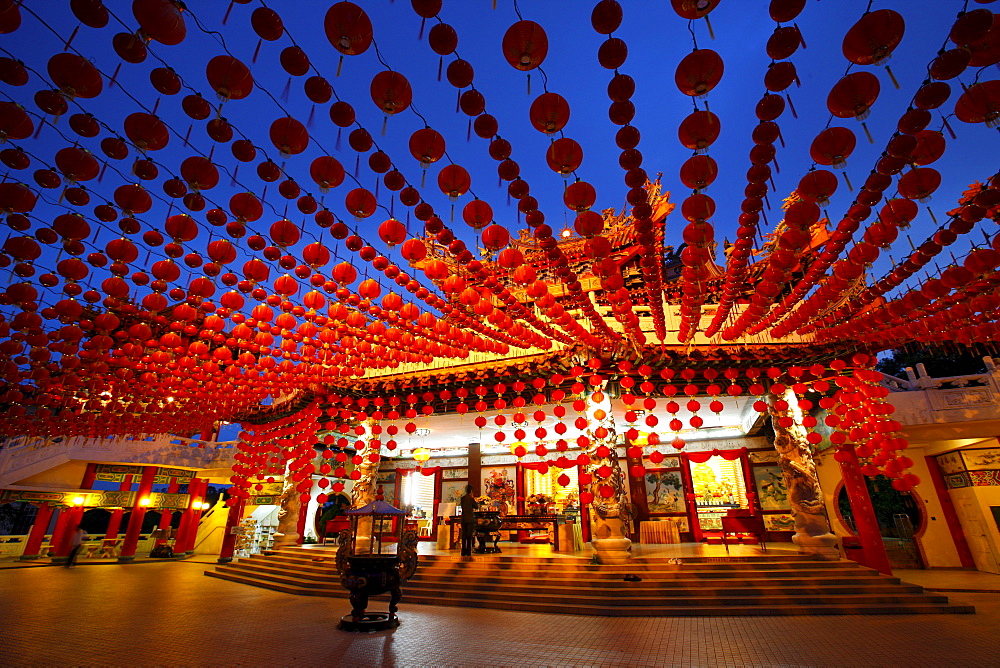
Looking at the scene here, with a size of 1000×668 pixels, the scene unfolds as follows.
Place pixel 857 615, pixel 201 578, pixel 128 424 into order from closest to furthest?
pixel 857 615
pixel 201 578
pixel 128 424

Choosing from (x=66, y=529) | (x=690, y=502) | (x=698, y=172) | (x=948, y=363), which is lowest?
(x=66, y=529)

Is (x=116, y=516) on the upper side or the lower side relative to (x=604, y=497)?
lower

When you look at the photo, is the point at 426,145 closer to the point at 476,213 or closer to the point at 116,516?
the point at 476,213

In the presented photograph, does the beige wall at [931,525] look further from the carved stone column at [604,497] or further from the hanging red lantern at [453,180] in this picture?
the hanging red lantern at [453,180]

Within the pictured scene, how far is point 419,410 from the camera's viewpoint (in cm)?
1176

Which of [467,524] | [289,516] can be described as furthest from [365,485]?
[467,524]

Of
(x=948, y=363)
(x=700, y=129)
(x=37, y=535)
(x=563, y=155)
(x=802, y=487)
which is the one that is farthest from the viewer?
(x=948, y=363)

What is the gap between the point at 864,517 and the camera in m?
9.02

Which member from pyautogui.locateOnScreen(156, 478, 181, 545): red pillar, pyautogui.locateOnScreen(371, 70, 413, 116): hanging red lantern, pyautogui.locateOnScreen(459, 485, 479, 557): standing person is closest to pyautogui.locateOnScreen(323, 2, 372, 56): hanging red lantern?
pyautogui.locateOnScreen(371, 70, 413, 116): hanging red lantern

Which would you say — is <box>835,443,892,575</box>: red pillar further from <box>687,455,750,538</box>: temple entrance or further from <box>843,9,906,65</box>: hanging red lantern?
<box>843,9,906,65</box>: hanging red lantern

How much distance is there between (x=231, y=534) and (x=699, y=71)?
16555 millimetres

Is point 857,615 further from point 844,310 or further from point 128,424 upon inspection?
point 128,424

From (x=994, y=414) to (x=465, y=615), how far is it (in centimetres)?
1145

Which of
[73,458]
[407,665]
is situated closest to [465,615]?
[407,665]
